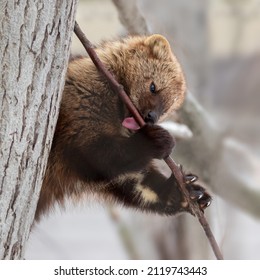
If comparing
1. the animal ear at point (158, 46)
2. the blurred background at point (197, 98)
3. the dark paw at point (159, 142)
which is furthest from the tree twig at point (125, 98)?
the blurred background at point (197, 98)

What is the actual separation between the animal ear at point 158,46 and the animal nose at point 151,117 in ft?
1.71

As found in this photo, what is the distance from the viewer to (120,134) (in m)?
3.86

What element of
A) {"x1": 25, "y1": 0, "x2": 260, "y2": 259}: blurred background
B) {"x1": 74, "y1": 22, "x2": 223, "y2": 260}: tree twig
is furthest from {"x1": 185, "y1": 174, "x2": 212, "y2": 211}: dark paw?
{"x1": 25, "y1": 0, "x2": 260, "y2": 259}: blurred background

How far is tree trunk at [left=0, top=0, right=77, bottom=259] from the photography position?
9.16 feet

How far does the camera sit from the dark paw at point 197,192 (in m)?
3.86

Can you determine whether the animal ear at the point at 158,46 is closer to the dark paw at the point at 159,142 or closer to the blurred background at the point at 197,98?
the dark paw at the point at 159,142

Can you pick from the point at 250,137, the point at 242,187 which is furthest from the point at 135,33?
the point at 250,137

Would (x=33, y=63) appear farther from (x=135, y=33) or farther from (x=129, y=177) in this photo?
(x=135, y=33)

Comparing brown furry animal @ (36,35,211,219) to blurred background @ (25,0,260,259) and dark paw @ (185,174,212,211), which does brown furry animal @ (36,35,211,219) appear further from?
blurred background @ (25,0,260,259)

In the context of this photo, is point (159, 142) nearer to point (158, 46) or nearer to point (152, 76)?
point (152, 76)

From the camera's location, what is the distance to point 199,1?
26.2 ft

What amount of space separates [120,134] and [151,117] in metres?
0.19

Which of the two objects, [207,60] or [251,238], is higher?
[207,60]
